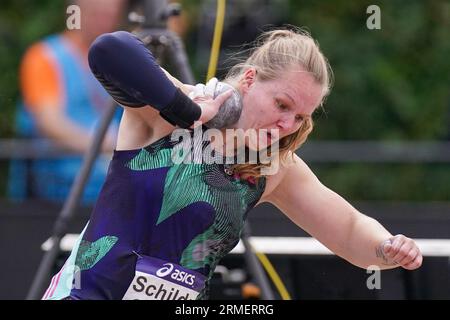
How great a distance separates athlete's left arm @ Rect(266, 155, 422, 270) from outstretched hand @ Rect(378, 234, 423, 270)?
0.28 feet

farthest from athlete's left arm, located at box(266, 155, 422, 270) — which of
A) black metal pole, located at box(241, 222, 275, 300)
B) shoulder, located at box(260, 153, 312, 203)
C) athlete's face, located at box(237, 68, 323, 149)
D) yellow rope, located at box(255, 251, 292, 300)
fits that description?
yellow rope, located at box(255, 251, 292, 300)

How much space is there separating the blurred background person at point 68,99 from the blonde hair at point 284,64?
4.74ft

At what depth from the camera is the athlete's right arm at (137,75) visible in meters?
2.02

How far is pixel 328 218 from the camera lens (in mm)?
2443

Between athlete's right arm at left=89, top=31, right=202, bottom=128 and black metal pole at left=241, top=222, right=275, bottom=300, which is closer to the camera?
athlete's right arm at left=89, top=31, right=202, bottom=128

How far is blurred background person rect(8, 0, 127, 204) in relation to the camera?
373cm

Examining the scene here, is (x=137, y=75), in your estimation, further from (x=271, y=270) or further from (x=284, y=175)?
(x=271, y=270)

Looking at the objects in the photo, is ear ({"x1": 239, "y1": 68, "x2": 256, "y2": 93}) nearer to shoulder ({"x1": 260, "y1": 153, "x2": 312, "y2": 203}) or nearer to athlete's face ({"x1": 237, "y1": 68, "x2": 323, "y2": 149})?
athlete's face ({"x1": 237, "y1": 68, "x2": 323, "y2": 149})

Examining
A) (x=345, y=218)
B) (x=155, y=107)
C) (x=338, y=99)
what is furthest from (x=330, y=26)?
(x=155, y=107)

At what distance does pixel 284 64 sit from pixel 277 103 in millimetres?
87

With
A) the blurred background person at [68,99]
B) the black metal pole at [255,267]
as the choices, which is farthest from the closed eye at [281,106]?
the blurred background person at [68,99]

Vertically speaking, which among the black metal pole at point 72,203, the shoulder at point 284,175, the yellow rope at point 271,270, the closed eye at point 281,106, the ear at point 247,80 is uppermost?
the ear at point 247,80

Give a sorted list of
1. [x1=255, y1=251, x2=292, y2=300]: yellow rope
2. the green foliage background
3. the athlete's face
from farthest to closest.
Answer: the green foliage background → [x1=255, y1=251, x2=292, y2=300]: yellow rope → the athlete's face

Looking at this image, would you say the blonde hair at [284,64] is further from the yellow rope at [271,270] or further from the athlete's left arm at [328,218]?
the yellow rope at [271,270]
